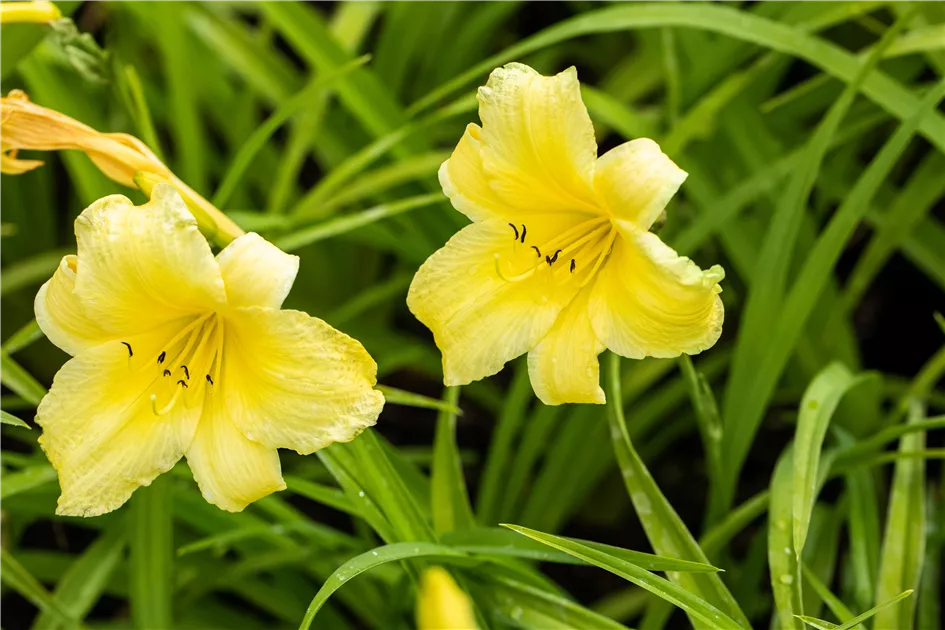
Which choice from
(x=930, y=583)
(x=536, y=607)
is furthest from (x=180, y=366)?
(x=930, y=583)

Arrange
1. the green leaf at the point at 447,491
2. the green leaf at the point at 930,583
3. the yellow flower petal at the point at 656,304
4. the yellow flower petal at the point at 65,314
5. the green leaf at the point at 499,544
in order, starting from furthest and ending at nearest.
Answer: the green leaf at the point at 930,583 → the green leaf at the point at 447,491 → the green leaf at the point at 499,544 → the yellow flower petal at the point at 65,314 → the yellow flower petal at the point at 656,304

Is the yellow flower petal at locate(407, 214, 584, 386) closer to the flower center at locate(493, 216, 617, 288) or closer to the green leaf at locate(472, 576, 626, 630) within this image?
the flower center at locate(493, 216, 617, 288)

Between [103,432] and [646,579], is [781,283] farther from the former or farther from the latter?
[103,432]

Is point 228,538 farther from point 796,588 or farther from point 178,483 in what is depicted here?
point 796,588

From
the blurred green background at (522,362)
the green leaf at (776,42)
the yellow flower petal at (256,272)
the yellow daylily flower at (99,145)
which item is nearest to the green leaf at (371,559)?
the blurred green background at (522,362)

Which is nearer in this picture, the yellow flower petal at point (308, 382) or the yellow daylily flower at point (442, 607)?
the yellow daylily flower at point (442, 607)

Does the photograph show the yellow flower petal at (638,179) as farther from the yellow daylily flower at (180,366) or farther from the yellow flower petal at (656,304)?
the yellow daylily flower at (180,366)
